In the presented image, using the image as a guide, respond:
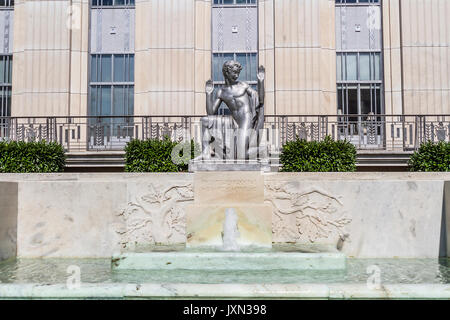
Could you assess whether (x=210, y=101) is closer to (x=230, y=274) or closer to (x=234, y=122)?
(x=234, y=122)

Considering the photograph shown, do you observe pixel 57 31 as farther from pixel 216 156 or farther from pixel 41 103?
pixel 216 156

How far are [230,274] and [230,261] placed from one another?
23 centimetres

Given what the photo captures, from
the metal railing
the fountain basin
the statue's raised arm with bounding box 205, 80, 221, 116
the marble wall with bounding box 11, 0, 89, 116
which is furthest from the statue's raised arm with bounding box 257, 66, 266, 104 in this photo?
the marble wall with bounding box 11, 0, 89, 116

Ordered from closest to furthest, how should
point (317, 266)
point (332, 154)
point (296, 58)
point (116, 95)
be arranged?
point (317, 266)
point (332, 154)
point (296, 58)
point (116, 95)

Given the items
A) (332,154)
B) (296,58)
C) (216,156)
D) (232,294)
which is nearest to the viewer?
(232,294)

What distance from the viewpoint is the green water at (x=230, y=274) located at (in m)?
5.05

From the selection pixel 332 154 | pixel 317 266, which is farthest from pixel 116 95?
pixel 317 266

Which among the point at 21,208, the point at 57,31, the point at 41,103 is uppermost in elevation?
the point at 57,31

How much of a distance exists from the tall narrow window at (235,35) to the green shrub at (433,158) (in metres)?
7.57

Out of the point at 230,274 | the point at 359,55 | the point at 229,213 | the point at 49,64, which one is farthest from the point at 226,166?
the point at 49,64

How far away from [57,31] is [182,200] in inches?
439

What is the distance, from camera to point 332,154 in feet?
31.9

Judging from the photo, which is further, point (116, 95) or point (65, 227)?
point (116, 95)
